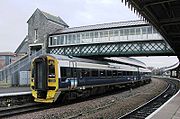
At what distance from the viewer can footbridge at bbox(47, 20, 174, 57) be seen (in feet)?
122

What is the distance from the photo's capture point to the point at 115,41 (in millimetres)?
39875

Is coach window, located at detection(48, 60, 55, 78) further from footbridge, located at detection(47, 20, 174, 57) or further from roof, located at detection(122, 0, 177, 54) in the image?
footbridge, located at detection(47, 20, 174, 57)

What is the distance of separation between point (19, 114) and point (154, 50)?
89.2 feet

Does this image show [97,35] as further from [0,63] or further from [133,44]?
[0,63]

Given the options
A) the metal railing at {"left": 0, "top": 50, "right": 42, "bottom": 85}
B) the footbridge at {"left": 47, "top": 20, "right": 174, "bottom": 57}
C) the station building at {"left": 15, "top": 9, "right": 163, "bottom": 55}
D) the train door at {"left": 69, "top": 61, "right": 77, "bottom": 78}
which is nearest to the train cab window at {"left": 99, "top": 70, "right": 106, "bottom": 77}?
the train door at {"left": 69, "top": 61, "right": 77, "bottom": 78}

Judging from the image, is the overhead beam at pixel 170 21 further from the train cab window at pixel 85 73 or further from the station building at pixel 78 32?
the station building at pixel 78 32

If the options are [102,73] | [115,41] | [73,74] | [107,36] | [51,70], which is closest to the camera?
[51,70]

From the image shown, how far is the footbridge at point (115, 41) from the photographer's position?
37.2 meters

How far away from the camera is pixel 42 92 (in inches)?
631

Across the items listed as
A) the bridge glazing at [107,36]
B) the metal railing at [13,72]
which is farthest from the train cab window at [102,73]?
the metal railing at [13,72]

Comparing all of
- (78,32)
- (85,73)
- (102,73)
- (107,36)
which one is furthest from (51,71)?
(78,32)

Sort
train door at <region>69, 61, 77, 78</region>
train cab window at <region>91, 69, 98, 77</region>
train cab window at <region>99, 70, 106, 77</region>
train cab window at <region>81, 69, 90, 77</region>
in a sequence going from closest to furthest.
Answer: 1. train door at <region>69, 61, 77, 78</region>
2. train cab window at <region>81, 69, 90, 77</region>
3. train cab window at <region>91, 69, 98, 77</region>
4. train cab window at <region>99, 70, 106, 77</region>

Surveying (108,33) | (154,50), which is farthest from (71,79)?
(108,33)

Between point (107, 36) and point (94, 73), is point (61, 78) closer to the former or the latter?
point (94, 73)
